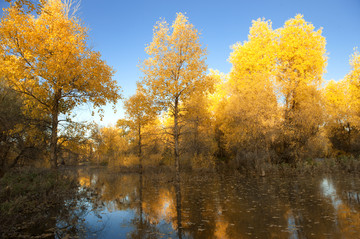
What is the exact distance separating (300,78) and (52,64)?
66.0 feet

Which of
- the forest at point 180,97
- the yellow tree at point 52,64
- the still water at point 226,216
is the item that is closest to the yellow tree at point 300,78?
the forest at point 180,97

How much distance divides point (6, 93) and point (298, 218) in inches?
519

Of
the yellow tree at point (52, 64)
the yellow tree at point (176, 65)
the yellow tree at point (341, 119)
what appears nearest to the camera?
the yellow tree at point (52, 64)

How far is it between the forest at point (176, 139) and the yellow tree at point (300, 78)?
0.11 metres

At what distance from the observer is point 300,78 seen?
836 inches

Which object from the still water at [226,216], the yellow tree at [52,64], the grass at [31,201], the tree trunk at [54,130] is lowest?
the still water at [226,216]

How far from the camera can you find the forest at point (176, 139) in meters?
6.45

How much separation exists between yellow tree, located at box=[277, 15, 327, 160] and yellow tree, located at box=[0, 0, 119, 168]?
15.0 metres

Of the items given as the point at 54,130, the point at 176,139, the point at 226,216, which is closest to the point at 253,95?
the point at 176,139

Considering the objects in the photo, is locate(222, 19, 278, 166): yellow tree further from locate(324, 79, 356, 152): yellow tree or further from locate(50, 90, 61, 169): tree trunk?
locate(50, 90, 61, 169): tree trunk

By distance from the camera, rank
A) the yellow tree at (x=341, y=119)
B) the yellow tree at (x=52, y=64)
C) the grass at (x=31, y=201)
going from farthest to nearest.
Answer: the yellow tree at (x=341, y=119) < the yellow tree at (x=52, y=64) < the grass at (x=31, y=201)

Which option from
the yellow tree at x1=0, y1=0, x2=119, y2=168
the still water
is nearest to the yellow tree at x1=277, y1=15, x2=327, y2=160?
the still water

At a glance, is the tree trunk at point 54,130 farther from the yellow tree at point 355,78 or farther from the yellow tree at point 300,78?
the yellow tree at point 355,78

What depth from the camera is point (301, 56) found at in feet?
72.7
